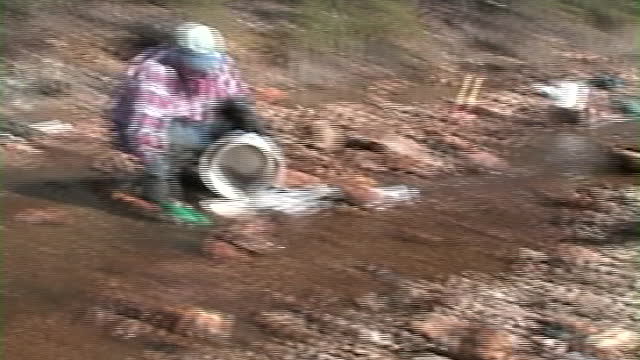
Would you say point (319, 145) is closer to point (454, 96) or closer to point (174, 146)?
point (174, 146)

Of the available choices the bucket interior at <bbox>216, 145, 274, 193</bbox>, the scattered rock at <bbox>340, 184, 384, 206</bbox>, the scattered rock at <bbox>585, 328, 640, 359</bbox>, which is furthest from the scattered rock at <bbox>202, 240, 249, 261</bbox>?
the scattered rock at <bbox>585, 328, 640, 359</bbox>

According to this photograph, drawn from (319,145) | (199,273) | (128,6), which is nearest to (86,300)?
(199,273)

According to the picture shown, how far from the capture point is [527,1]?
6902 millimetres

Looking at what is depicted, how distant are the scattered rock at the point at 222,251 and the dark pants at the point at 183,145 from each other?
416mm

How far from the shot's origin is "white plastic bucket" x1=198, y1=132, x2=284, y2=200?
3561 mm

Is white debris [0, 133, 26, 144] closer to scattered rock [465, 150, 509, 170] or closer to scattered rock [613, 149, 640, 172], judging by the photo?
scattered rock [465, 150, 509, 170]

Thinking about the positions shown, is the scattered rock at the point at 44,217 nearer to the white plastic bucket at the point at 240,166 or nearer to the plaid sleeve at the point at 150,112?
the plaid sleeve at the point at 150,112

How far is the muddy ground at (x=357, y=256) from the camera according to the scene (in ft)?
8.50

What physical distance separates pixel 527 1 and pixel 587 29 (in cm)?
49

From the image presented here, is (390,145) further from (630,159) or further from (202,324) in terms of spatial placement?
(202,324)

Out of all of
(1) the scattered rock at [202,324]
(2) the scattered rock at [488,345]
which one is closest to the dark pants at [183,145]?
(1) the scattered rock at [202,324]

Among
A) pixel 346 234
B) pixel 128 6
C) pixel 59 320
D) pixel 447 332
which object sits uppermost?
pixel 128 6

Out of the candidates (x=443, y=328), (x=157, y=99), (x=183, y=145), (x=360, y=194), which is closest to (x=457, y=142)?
(x=360, y=194)

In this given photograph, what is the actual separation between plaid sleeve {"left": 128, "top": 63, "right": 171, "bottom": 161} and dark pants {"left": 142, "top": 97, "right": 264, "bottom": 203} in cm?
4
